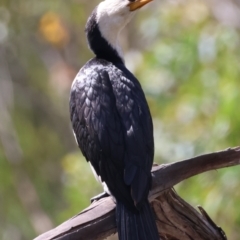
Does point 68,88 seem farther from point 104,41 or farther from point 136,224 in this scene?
point 136,224

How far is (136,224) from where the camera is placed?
2.70 meters

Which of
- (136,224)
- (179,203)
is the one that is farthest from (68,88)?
(136,224)

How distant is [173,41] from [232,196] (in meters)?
1.21

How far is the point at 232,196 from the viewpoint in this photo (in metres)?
4.24

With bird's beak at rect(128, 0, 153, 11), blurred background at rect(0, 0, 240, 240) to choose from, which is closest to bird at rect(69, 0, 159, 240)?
bird's beak at rect(128, 0, 153, 11)

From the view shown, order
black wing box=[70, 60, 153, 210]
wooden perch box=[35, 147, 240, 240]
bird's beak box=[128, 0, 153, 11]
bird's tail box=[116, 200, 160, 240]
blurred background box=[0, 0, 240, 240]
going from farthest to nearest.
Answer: blurred background box=[0, 0, 240, 240] < bird's beak box=[128, 0, 153, 11] < wooden perch box=[35, 147, 240, 240] < black wing box=[70, 60, 153, 210] < bird's tail box=[116, 200, 160, 240]

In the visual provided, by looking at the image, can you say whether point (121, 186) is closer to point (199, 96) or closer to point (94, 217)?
point (94, 217)

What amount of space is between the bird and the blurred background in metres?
1.10

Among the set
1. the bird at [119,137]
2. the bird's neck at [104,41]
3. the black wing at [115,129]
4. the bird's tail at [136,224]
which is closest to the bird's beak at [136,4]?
the bird's neck at [104,41]

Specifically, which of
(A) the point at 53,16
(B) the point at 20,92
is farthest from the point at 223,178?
(B) the point at 20,92

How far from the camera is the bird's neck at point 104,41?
137 inches

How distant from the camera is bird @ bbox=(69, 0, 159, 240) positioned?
8.90 feet

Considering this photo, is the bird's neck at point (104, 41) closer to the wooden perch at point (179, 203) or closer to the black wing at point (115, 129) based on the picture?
the black wing at point (115, 129)

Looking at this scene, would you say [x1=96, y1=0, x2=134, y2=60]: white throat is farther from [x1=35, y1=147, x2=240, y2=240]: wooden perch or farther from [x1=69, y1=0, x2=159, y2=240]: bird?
[x1=35, y1=147, x2=240, y2=240]: wooden perch
